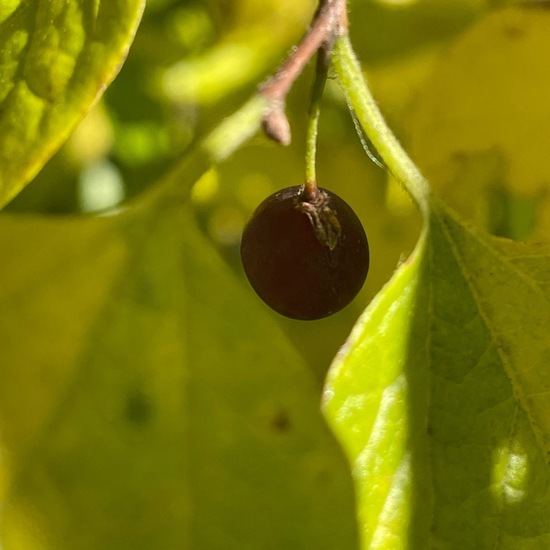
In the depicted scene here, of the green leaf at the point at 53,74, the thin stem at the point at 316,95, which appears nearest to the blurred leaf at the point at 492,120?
the thin stem at the point at 316,95

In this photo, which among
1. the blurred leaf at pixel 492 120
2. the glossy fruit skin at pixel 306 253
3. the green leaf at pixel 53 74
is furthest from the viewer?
the blurred leaf at pixel 492 120

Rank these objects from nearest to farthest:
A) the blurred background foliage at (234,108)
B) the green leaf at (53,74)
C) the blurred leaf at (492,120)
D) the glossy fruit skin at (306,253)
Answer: the green leaf at (53,74)
the glossy fruit skin at (306,253)
the blurred leaf at (492,120)
the blurred background foliage at (234,108)

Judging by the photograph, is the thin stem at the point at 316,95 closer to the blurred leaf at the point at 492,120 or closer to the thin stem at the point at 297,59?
the thin stem at the point at 297,59

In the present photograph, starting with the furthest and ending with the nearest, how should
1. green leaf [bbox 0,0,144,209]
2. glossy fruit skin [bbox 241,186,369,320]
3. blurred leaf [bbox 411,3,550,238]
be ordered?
blurred leaf [bbox 411,3,550,238]
glossy fruit skin [bbox 241,186,369,320]
green leaf [bbox 0,0,144,209]

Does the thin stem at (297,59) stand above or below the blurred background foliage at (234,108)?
above

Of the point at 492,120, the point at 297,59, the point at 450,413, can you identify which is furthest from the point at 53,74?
the point at 492,120

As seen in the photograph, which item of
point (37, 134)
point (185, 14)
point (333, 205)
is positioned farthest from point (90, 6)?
point (185, 14)

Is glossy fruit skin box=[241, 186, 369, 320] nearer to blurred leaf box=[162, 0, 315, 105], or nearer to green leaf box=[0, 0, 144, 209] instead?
green leaf box=[0, 0, 144, 209]

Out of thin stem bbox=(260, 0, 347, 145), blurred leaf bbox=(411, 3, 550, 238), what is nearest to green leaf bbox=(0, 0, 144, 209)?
thin stem bbox=(260, 0, 347, 145)
